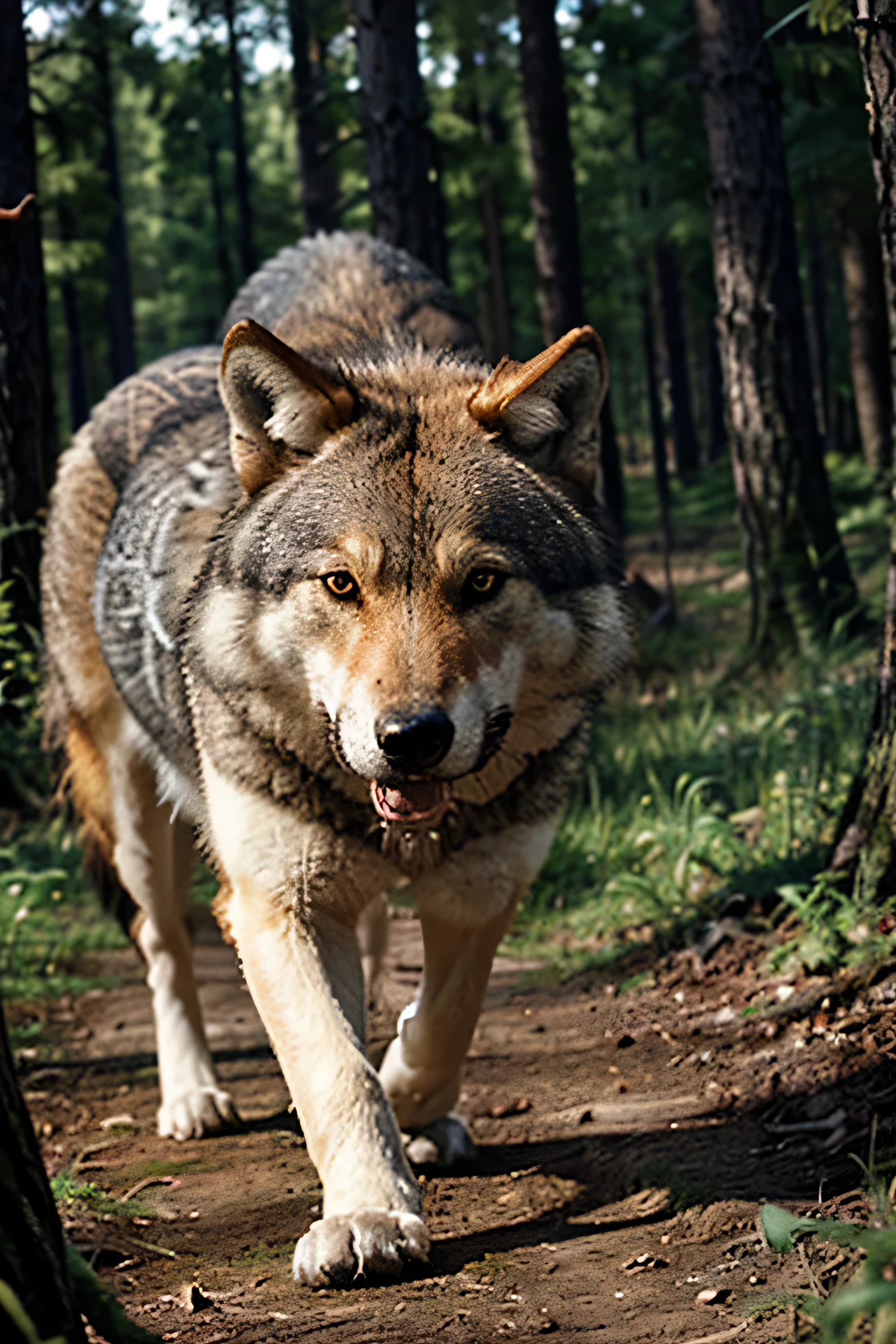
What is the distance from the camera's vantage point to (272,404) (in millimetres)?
3436

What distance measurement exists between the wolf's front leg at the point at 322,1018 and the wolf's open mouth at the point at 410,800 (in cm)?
35

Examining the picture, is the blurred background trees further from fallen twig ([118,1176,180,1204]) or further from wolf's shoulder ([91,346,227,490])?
fallen twig ([118,1176,180,1204])

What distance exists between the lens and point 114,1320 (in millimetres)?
2059

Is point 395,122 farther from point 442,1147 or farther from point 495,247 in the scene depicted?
point 495,247

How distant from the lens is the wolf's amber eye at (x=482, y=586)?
10.2 ft

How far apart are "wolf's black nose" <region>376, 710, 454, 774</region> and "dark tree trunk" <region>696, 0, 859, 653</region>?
Answer: 7.07 meters

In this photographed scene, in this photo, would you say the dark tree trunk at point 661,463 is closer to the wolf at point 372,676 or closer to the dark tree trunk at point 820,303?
the dark tree trunk at point 820,303

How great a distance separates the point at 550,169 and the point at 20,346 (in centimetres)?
716

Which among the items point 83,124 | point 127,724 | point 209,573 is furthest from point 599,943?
point 83,124

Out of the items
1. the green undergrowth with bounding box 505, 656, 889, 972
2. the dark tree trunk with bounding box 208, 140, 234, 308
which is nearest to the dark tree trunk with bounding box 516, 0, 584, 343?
the green undergrowth with bounding box 505, 656, 889, 972

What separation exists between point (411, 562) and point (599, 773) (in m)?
5.46

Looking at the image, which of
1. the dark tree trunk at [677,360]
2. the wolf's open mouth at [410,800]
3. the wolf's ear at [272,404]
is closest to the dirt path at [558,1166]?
the wolf's open mouth at [410,800]

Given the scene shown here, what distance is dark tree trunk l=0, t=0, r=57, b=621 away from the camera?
812cm

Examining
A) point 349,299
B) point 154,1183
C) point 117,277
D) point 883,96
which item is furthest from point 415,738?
point 117,277
